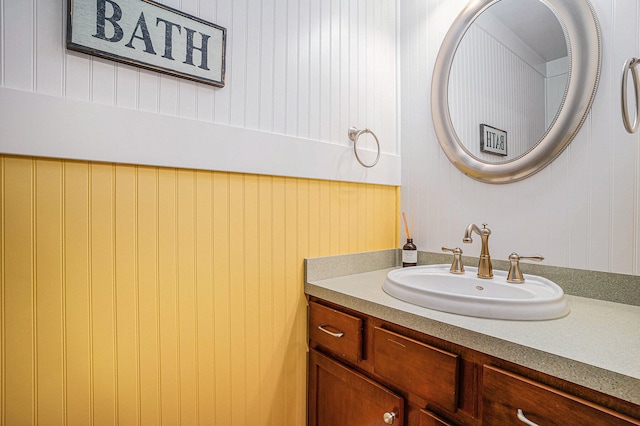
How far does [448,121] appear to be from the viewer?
1.51m

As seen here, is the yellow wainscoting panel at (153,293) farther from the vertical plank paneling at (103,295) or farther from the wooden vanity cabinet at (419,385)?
the wooden vanity cabinet at (419,385)

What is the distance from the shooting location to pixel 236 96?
3.88 feet

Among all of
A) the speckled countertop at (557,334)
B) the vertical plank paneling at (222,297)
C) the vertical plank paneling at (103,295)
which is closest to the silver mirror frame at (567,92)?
the speckled countertop at (557,334)

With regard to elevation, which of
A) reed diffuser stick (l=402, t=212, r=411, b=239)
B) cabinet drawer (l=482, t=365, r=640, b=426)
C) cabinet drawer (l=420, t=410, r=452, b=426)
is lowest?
cabinet drawer (l=420, t=410, r=452, b=426)

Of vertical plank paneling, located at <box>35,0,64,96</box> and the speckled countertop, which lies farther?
vertical plank paneling, located at <box>35,0,64,96</box>

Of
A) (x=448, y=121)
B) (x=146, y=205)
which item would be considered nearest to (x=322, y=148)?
(x=448, y=121)

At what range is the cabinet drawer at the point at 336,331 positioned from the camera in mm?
1136

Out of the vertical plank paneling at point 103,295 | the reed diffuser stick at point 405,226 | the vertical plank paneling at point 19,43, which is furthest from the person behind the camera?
the reed diffuser stick at point 405,226

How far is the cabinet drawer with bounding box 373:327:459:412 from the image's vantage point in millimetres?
A: 862

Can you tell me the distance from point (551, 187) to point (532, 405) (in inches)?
32.0

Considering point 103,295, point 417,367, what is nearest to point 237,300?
point 103,295

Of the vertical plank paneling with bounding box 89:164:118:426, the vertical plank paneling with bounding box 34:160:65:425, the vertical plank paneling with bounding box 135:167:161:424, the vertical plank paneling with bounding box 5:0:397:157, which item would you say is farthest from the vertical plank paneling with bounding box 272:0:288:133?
the vertical plank paneling with bounding box 34:160:65:425

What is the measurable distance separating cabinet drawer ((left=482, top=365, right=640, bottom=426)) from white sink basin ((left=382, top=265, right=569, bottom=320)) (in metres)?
0.17

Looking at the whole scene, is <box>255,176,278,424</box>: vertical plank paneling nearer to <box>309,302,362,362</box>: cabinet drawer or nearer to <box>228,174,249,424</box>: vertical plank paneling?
<box>228,174,249,424</box>: vertical plank paneling
